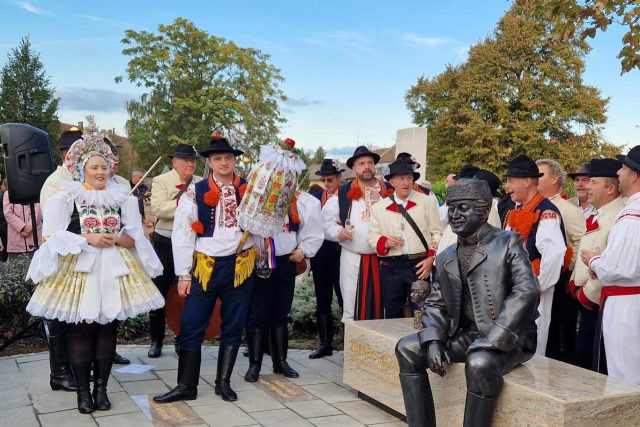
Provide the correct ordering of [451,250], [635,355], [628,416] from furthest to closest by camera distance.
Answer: [635,355] → [451,250] → [628,416]

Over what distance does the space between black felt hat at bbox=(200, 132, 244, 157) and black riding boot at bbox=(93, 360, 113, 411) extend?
72.9 inches

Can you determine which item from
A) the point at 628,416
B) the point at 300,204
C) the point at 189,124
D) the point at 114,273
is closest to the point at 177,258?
the point at 114,273

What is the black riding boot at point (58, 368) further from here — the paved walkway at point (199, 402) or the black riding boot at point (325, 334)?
the black riding boot at point (325, 334)

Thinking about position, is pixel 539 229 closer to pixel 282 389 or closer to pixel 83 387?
pixel 282 389

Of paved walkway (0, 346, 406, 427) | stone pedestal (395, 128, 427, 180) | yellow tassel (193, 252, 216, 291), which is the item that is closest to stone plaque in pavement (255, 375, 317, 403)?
paved walkway (0, 346, 406, 427)

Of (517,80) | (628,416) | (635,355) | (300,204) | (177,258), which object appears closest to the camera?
(628,416)

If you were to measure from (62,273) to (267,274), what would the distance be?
1695mm

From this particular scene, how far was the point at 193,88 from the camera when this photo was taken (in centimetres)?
3616

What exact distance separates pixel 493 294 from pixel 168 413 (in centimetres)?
271

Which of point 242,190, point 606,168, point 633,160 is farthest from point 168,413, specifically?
Answer: point 606,168

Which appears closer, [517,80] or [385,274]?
[385,274]

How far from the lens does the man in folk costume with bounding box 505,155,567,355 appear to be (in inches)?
203

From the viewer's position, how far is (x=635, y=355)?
432 cm

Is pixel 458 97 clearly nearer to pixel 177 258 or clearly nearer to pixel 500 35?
pixel 500 35
